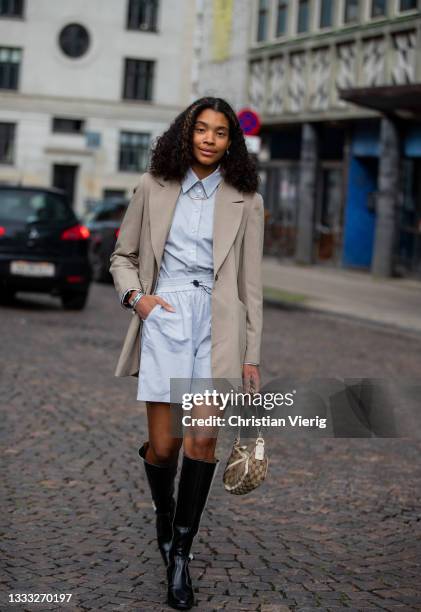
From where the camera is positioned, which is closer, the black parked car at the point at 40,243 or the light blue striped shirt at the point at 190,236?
the light blue striped shirt at the point at 190,236

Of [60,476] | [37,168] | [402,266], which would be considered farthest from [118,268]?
[37,168]

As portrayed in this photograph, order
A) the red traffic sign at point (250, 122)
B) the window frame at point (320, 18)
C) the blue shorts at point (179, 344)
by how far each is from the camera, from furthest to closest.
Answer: the window frame at point (320, 18), the red traffic sign at point (250, 122), the blue shorts at point (179, 344)

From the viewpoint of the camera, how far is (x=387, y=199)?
94.7 feet

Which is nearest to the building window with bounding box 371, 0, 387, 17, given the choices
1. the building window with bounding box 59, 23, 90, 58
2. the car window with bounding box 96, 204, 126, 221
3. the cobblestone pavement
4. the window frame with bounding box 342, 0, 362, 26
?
the window frame with bounding box 342, 0, 362, 26

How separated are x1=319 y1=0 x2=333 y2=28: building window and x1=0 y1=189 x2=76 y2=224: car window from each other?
1650 centimetres

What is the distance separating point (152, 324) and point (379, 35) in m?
25.7

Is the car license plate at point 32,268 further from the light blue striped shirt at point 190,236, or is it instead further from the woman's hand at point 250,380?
the woman's hand at point 250,380

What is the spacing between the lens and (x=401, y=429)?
17.8 ft

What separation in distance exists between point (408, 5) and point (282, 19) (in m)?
6.34

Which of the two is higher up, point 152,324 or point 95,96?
point 95,96

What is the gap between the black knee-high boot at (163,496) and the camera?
4.95 m

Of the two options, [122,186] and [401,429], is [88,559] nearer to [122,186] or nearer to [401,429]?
[401,429]

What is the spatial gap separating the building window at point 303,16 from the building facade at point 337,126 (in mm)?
25

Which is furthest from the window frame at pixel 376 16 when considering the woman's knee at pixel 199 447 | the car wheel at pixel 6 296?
the woman's knee at pixel 199 447
